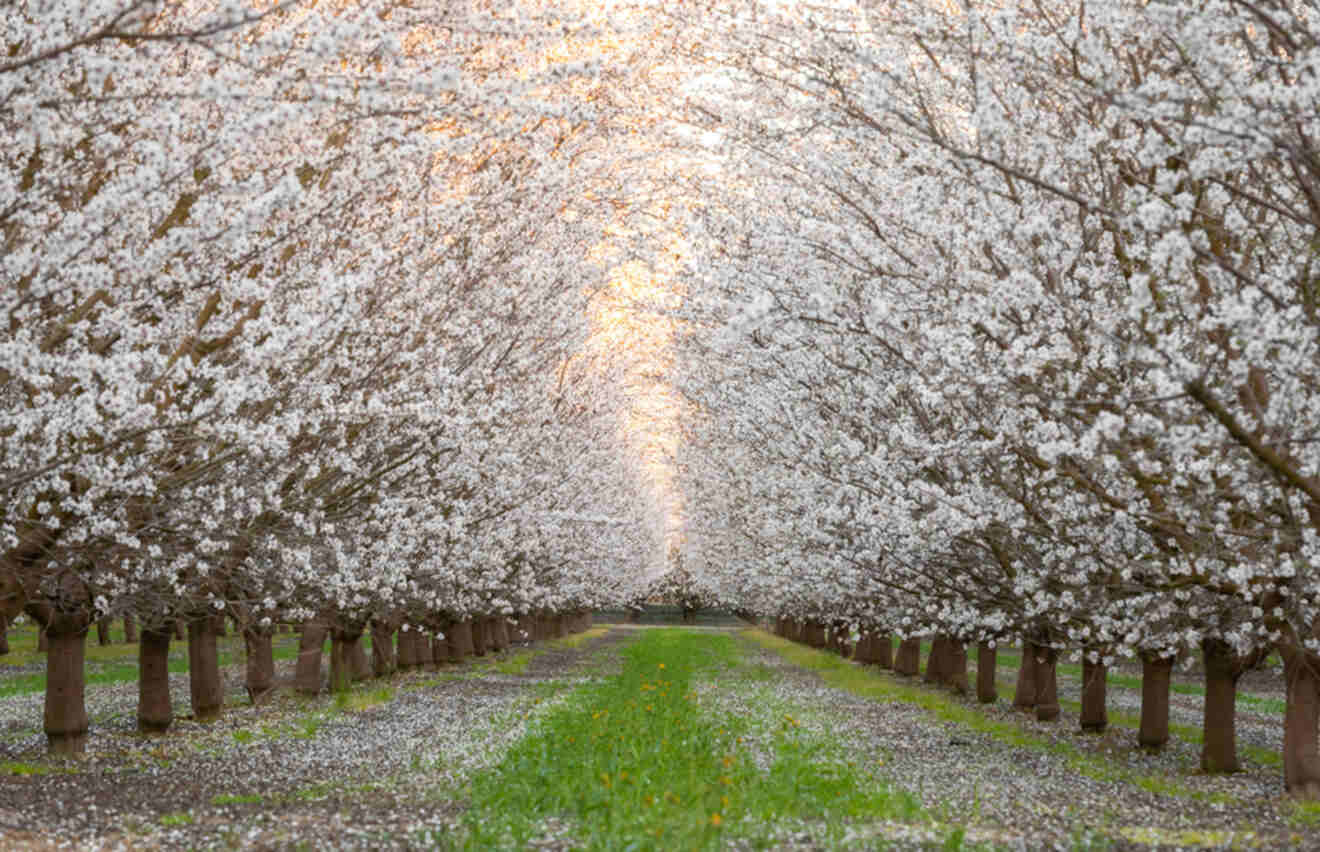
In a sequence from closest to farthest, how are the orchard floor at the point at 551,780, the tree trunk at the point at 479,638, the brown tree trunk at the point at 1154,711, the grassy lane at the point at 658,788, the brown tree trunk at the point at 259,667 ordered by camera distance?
the grassy lane at the point at 658,788 < the orchard floor at the point at 551,780 < the brown tree trunk at the point at 1154,711 < the brown tree trunk at the point at 259,667 < the tree trunk at the point at 479,638

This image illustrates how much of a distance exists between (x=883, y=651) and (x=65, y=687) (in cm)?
3276

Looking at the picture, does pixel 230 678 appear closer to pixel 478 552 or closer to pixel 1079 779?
pixel 478 552

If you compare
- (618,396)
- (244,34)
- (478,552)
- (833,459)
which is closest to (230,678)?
(618,396)

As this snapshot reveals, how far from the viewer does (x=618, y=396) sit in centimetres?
3812

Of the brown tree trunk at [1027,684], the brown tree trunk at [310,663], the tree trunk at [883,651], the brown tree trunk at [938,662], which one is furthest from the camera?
the tree trunk at [883,651]

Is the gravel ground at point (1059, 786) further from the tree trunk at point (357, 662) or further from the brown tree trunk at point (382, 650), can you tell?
the brown tree trunk at point (382, 650)

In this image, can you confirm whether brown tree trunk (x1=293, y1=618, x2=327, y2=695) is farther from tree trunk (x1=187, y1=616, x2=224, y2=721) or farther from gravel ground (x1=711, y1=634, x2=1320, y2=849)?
gravel ground (x1=711, y1=634, x2=1320, y2=849)

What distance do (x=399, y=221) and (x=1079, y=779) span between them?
439 inches

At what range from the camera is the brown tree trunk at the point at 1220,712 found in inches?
750

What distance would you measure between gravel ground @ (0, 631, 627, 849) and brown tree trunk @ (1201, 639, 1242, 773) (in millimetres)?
10265

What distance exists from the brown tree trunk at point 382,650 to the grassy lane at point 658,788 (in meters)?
15.6

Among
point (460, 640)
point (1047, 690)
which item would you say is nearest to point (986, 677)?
point (1047, 690)

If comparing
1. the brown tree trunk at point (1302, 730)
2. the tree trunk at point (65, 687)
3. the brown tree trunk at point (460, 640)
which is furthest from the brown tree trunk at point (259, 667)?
the brown tree trunk at point (1302, 730)

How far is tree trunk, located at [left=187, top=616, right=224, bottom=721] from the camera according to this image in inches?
950
